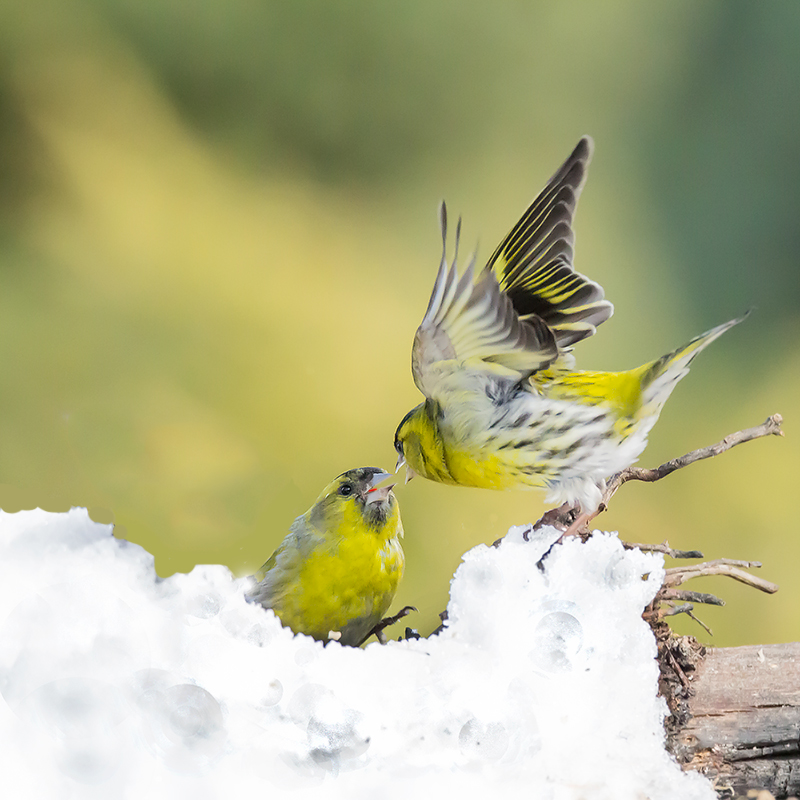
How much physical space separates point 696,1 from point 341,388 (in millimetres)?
726

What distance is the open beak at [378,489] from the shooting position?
28.8 inches

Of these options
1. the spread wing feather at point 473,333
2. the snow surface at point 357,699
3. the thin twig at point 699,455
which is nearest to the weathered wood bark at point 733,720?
the snow surface at point 357,699

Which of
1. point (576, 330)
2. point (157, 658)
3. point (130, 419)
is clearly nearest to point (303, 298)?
point (130, 419)

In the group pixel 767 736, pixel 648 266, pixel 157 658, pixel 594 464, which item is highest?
pixel 648 266

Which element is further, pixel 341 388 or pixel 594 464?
pixel 341 388

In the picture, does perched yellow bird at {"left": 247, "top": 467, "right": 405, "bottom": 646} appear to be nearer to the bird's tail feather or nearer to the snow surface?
the snow surface

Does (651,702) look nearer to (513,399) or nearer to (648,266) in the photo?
(513,399)

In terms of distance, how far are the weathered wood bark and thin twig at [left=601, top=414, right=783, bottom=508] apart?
0.55 ft

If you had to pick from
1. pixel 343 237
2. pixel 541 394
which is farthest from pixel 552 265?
pixel 343 237

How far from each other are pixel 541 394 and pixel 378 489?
20 cm

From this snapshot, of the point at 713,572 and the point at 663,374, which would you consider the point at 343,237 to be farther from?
the point at 713,572

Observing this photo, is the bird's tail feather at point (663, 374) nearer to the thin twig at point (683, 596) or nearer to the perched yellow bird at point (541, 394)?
the perched yellow bird at point (541, 394)

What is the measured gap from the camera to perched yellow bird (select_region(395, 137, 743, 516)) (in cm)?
64

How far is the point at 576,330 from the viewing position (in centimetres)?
69
